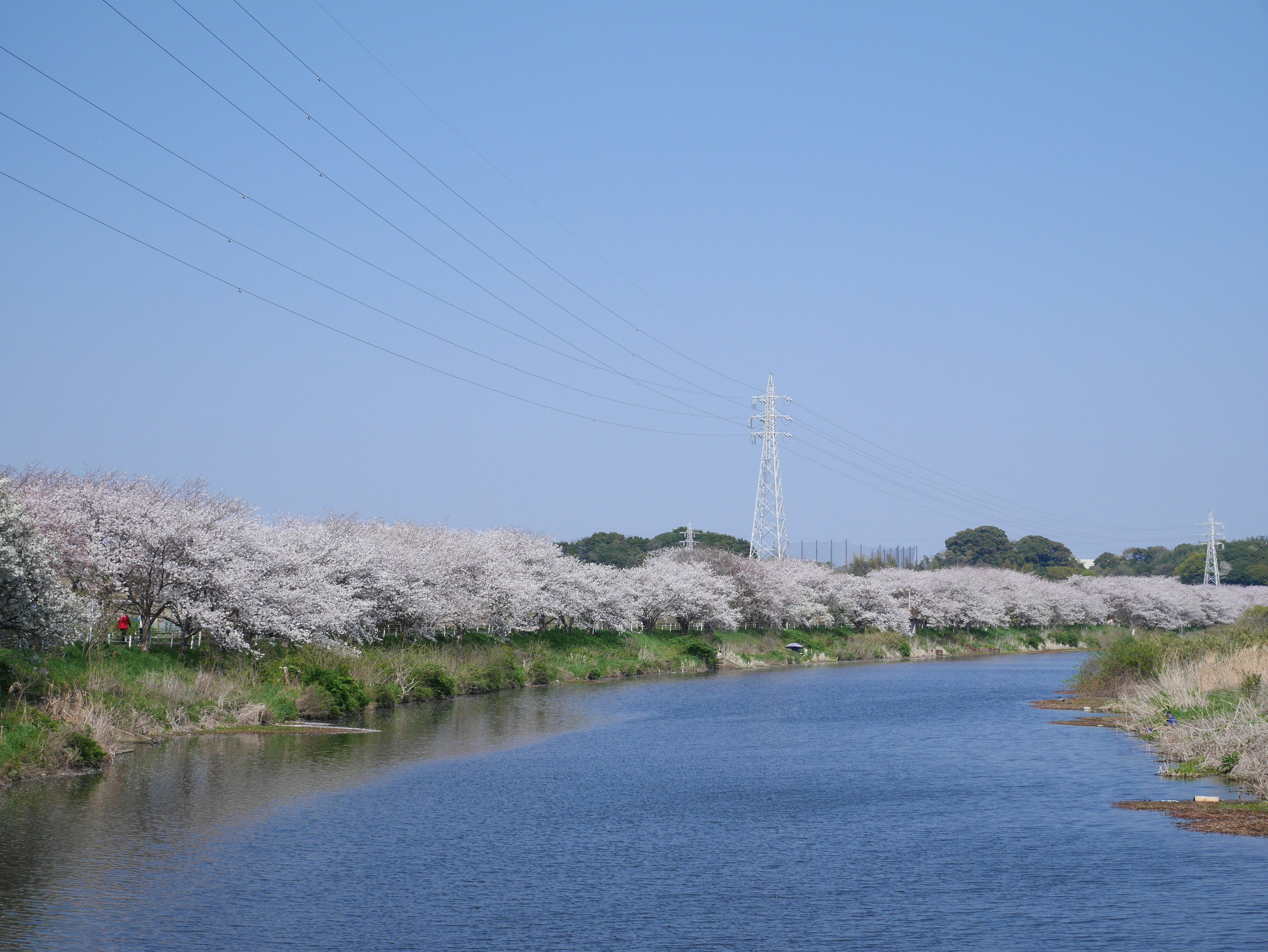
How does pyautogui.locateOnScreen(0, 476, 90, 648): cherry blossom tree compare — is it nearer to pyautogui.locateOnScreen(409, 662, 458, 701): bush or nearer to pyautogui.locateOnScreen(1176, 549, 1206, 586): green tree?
pyautogui.locateOnScreen(409, 662, 458, 701): bush

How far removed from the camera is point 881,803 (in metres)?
22.5

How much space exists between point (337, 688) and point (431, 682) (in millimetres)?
7522

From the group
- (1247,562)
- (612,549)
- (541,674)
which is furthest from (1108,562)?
(541,674)

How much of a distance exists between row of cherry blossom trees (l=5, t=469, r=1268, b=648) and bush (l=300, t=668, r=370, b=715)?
152cm

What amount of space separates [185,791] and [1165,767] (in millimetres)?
22168

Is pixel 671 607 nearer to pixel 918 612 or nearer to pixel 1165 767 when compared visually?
pixel 918 612

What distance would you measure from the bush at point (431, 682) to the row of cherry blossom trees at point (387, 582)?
2806 mm

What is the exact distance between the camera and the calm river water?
13812mm

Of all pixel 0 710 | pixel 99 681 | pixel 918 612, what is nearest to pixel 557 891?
pixel 0 710

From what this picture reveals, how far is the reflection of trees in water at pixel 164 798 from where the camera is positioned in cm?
1520

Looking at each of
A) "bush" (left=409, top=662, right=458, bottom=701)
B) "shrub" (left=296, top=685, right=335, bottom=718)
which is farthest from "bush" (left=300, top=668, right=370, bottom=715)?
"bush" (left=409, top=662, right=458, bottom=701)

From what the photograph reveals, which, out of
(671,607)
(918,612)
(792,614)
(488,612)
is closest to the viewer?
(488,612)

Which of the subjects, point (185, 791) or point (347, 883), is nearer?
point (347, 883)

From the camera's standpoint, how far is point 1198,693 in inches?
1230
